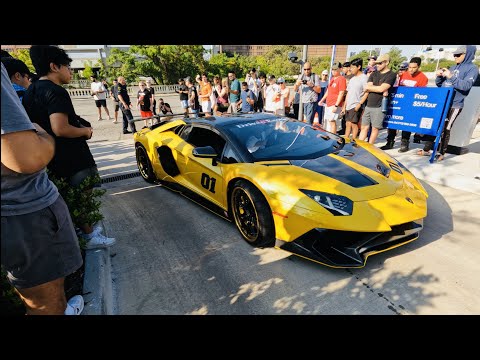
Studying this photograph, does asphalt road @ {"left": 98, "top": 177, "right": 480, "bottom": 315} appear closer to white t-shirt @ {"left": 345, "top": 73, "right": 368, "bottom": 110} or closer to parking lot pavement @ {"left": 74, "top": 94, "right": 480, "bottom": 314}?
parking lot pavement @ {"left": 74, "top": 94, "right": 480, "bottom": 314}

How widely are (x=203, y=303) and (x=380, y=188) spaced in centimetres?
185

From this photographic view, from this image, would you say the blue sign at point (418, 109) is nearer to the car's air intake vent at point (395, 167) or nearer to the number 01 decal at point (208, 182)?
the car's air intake vent at point (395, 167)

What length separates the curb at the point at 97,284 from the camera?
6.47ft

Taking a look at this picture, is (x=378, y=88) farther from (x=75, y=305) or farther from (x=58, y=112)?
(x=75, y=305)

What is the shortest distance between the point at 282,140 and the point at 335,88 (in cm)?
400

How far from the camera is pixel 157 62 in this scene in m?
33.8

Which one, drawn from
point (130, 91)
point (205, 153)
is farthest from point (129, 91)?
point (205, 153)

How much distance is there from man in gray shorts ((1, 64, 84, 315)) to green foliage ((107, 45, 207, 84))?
33411mm

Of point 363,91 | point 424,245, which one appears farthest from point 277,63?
point 424,245

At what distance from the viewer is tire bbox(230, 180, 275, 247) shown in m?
2.64

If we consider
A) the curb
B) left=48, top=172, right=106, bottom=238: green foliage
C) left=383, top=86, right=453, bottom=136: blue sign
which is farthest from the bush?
left=383, top=86, right=453, bottom=136: blue sign
